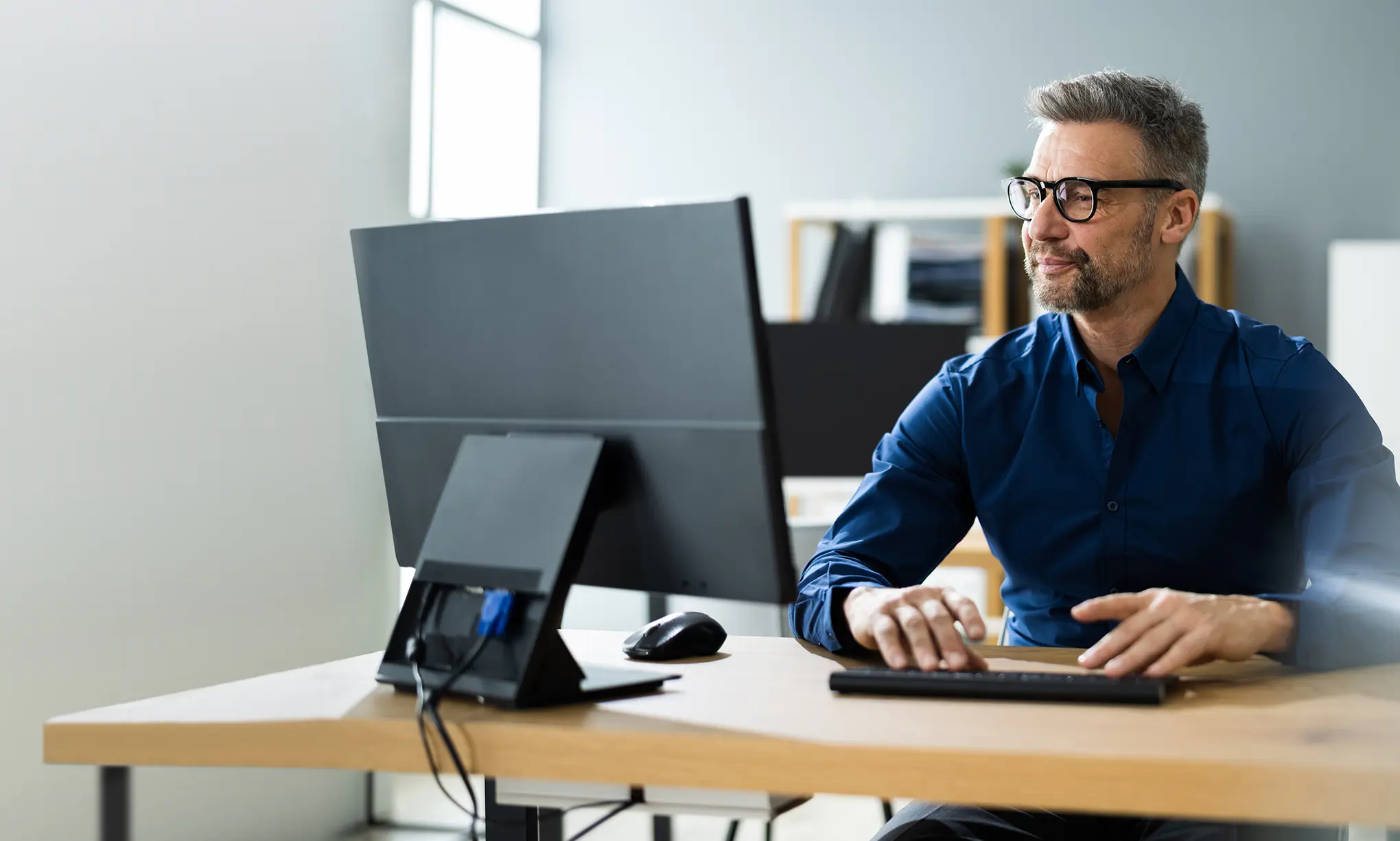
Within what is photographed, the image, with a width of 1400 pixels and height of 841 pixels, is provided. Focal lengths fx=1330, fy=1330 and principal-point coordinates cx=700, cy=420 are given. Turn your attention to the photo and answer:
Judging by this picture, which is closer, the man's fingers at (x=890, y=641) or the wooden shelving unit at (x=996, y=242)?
the man's fingers at (x=890, y=641)

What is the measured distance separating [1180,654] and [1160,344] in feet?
1.81

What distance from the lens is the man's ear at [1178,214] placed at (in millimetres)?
1621

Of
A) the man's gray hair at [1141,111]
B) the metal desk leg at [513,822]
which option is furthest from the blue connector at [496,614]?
the man's gray hair at [1141,111]

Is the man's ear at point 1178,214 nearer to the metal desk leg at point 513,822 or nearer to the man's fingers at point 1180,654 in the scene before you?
the man's fingers at point 1180,654

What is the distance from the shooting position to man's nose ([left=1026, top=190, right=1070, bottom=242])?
1.58 metres

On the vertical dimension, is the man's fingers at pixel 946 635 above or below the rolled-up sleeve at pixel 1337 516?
below

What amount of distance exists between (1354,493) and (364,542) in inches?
93.0

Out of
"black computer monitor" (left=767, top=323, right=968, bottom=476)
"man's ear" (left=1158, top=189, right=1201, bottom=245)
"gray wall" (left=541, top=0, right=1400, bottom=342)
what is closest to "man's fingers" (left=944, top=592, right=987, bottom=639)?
"man's ear" (left=1158, top=189, right=1201, bottom=245)

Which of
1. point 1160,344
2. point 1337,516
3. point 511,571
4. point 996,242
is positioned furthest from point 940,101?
point 511,571

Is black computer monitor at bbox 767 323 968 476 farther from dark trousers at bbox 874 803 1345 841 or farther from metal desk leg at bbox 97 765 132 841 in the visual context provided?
metal desk leg at bbox 97 765 132 841

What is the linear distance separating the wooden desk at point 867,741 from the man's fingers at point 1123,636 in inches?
2.7

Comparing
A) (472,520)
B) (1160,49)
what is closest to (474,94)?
(1160,49)

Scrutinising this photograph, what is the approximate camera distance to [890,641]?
1179 millimetres

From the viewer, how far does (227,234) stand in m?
2.72
